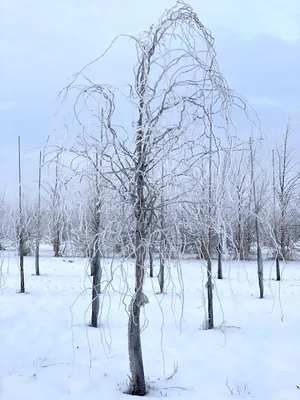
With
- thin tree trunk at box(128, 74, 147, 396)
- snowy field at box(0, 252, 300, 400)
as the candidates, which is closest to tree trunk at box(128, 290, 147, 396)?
thin tree trunk at box(128, 74, 147, 396)

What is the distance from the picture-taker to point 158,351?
7.47m

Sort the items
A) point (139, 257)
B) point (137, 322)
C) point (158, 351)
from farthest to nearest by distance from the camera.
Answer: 1. point (158, 351)
2. point (137, 322)
3. point (139, 257)

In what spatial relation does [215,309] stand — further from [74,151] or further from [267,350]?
[74,151]

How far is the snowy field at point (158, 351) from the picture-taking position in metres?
5.62

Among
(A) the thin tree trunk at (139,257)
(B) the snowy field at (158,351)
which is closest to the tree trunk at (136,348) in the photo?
(A) the thin tree trunk at (139,257)

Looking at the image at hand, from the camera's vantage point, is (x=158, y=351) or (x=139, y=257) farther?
(x=158, y=351)

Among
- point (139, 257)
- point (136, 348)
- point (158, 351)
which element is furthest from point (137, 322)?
point (158, 351)

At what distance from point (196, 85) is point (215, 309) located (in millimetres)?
8028

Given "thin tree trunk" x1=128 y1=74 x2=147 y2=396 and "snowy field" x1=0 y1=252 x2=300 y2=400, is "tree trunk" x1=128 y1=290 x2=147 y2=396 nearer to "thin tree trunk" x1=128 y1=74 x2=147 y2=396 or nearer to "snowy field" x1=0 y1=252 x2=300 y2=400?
"thin tree trunk" x1=128 y1=74 x2=147 y2=396

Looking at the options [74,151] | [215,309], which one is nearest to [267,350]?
[215,309]

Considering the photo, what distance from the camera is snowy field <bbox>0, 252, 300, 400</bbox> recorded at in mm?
5617

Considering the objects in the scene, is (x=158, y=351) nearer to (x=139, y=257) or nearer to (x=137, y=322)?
(x=137, y=322)

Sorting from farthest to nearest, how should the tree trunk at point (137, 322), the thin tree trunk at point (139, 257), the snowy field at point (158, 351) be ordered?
1. the snowy field at point (158, 351)
2. the tree trunk at point (137, 322)
3. the thin tree trunk at point (139, 257)

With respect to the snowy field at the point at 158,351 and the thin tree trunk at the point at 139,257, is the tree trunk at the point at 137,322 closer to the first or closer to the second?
the thin tree trunk at the point at 139,257
